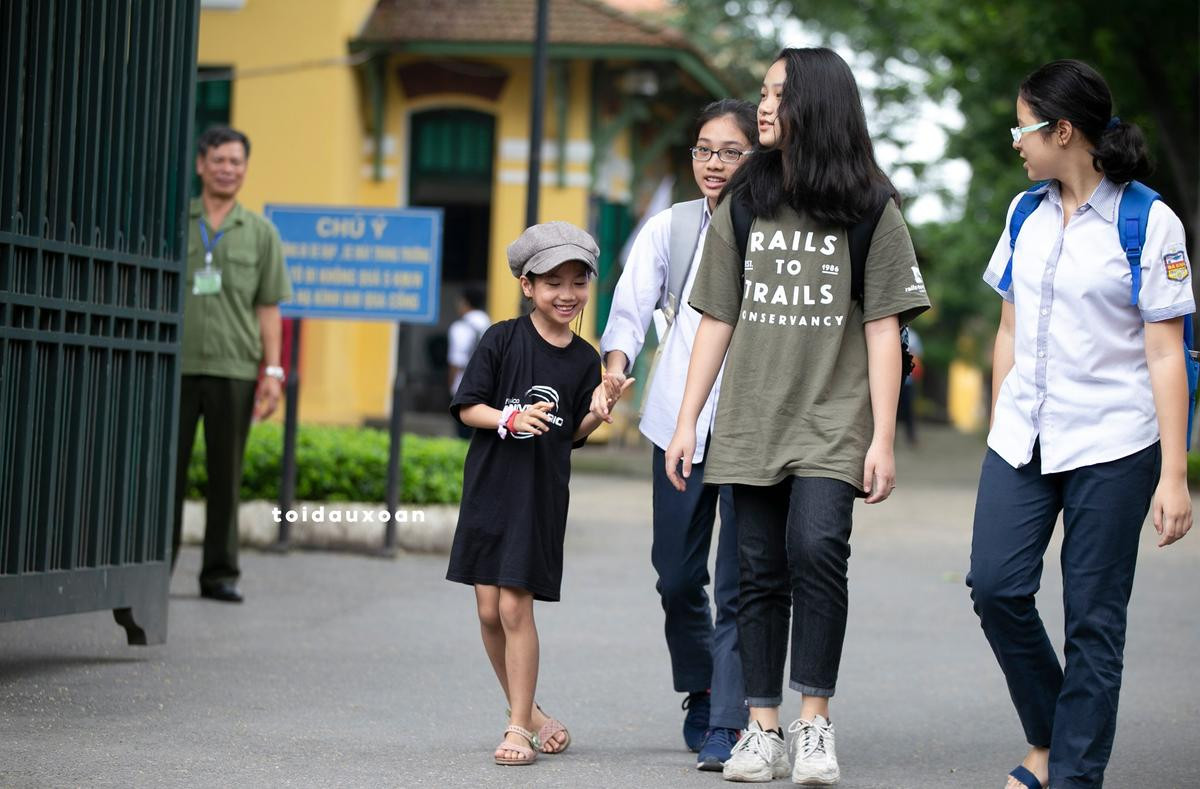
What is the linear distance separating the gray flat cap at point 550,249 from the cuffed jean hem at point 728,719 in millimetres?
1354

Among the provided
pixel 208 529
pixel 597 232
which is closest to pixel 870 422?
pixel 208 529

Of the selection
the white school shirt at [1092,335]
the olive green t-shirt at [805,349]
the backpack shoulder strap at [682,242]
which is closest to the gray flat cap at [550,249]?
the backpack shoulder strap at [682,242]

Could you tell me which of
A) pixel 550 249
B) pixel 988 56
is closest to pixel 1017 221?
pixel 550 249

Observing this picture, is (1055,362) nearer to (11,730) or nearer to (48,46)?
(11,730)

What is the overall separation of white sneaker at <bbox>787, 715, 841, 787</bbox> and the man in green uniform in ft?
14.3

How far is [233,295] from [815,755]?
4636 mm

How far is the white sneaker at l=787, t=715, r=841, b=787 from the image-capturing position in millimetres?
5012

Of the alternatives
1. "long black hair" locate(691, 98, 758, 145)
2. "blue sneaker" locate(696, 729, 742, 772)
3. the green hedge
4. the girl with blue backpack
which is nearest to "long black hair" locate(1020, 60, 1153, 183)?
the girl with blue backpack

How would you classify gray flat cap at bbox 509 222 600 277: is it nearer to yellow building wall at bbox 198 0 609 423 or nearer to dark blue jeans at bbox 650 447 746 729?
dark blue jeans at bbox 650 447 746 729

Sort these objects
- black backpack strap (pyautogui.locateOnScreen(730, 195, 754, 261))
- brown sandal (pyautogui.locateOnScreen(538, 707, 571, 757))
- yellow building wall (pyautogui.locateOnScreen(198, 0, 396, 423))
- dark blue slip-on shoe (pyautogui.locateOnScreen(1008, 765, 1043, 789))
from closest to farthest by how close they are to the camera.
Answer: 1. dark blue slip-on shoe (pyautogui.locateOnScreen(1008, 765, 1043, 789))
2. black backpack strap (pyautogui.locateOnScreen(730, 195, 754, 261))
3. brown sandal (pyautogui.locateOnScreen(538, 707, 571, 757))
4. yellow building wall (pyautogui.locateOnScreen(198, 0, 396, 423))

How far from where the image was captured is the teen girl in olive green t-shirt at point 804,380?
5094mm

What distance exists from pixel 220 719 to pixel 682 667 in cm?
150

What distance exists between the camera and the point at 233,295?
8.78 metres

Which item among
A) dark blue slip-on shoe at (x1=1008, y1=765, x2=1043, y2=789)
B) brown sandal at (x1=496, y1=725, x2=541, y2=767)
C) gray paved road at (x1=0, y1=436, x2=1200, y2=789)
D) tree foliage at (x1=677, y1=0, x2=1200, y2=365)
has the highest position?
tree foliage at (x1=677, y1=0, x2=1200, y2=365)
